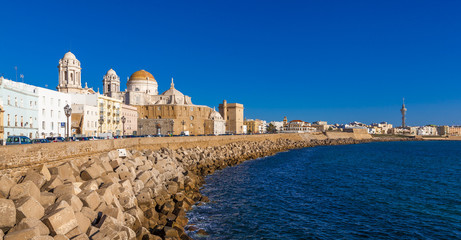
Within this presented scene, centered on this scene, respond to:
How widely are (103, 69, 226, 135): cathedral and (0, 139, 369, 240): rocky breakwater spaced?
49.3 m

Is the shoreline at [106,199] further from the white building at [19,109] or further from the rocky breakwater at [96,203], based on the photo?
the white building at [19,109]

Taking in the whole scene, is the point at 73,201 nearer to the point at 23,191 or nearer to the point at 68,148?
the point at 23,191

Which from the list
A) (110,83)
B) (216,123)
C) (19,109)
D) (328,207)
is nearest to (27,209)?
(328,207)

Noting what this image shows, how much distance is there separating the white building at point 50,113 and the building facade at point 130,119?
2188 cm

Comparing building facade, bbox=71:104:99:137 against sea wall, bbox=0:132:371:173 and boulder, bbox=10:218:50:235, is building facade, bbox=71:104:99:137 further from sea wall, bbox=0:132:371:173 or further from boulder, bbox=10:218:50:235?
boulder, bbox=10:218:50:235

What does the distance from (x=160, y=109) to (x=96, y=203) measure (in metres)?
62.2

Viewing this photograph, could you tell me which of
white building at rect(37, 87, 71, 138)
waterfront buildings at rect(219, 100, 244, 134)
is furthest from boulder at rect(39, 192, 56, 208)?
waterfront buildings at rect(219, 100, 244, 134)

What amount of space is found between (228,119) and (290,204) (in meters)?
77.7

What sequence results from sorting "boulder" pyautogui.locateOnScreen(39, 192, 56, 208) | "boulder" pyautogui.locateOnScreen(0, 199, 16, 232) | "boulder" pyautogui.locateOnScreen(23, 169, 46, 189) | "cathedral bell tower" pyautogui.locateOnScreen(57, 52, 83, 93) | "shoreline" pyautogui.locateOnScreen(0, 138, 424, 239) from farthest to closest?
"cathedral bell tower" pyautogui.locateOnScreen(57, 52, 83, 93) < "boulder" pyautogui.locateOnScreen(23, 169, 46, 189) < "boulder" pyautogui.locateOnScreen(39, 192, 56, 208) < "shoreline" pyautogui.locateOnScreen(0, 138, 424, 239) < "boulder" pyautogui.locateOnScreen(0, 199, 16, 232)

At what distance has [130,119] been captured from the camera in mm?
64625

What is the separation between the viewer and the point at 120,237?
994 centimetres

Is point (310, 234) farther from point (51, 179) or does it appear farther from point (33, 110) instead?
point (33, 110)

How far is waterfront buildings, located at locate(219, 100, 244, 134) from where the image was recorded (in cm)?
9400

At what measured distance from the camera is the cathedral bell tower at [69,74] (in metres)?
56.4
